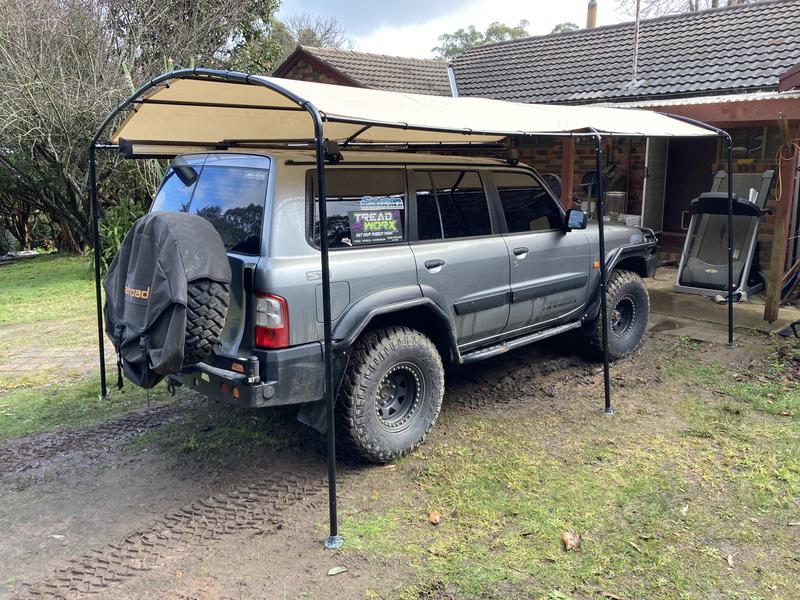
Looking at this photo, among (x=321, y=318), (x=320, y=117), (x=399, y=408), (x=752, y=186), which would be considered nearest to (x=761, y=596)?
(x=399, y=408)

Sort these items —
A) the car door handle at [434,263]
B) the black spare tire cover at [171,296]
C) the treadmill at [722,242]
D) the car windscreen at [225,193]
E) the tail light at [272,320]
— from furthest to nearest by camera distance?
the treadmill at [722,242] < the car door handle at [434,263] < the car windscreen at [225,193] < the tail light at [272,320] < the black spare tire cover at [171,296]

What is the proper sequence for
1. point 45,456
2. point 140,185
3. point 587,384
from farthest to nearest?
point 140,185, point 587,384, point 45,456

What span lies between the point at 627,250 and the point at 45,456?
16.1ft

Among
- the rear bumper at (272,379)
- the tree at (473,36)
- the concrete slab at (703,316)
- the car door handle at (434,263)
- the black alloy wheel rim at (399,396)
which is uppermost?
the tree at (473,36)

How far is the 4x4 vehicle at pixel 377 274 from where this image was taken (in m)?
3.53

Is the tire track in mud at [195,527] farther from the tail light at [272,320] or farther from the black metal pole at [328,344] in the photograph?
the tail light at [272,320]

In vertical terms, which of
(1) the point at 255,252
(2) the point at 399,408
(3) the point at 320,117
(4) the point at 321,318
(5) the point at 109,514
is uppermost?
(3) the point at 320,117

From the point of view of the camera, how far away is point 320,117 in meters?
2.96

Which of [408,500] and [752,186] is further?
[752,186]

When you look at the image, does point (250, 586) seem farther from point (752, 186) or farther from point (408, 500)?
point (752, 186)

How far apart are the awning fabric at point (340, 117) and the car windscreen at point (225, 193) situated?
452 mm

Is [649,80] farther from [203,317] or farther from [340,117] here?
[203,317]

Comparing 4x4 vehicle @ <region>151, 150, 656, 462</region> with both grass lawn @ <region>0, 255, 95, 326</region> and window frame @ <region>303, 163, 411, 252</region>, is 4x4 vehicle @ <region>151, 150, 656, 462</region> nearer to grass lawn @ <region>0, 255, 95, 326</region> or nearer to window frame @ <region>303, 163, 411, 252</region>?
window frame @ <region>303, 163, 411, 252</region>

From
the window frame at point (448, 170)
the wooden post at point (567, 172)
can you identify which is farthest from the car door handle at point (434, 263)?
the wooden post at point (567, 172)
